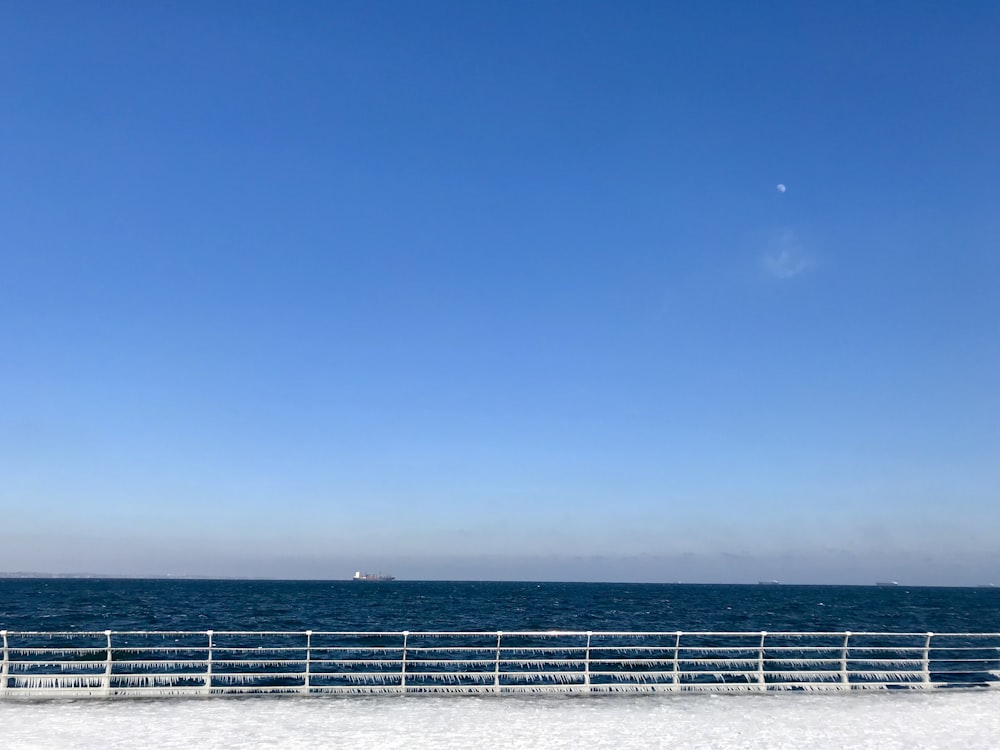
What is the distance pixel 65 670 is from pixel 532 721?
2518cm

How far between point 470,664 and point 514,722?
81.0 feet

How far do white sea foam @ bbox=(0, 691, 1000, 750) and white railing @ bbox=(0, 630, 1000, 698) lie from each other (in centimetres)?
61

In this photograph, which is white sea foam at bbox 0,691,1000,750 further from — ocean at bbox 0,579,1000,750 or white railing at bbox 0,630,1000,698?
white railing at bbox 0,630,1000,698

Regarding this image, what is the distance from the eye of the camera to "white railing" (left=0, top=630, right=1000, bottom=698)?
14.9 metres

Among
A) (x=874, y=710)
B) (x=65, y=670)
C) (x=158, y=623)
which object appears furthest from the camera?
(x=158, y=623)

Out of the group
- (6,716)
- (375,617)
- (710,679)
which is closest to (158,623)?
(375,617)

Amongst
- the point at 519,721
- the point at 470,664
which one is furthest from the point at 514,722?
the point at 470,664

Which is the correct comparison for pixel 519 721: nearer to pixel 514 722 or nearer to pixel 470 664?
pixel 514 722

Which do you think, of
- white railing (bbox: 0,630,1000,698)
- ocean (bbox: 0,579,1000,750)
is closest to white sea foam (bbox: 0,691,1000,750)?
ocean (bbox: 0,579,1000,750)

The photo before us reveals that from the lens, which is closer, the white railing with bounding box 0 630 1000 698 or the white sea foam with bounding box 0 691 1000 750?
the white sea foam with bounding box 0 691 1000 750

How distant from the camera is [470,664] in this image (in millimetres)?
36312

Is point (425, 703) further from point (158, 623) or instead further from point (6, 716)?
point (158, 623)

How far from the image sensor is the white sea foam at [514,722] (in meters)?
11.7

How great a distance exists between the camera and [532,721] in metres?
13.0
